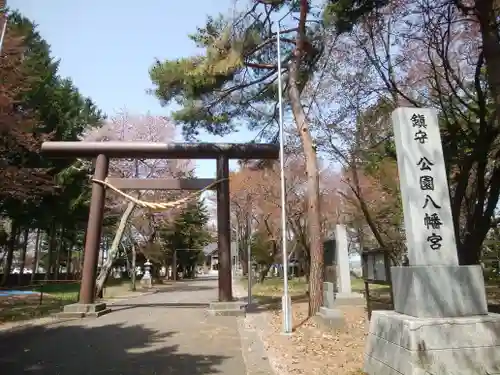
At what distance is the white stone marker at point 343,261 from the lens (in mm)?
14305

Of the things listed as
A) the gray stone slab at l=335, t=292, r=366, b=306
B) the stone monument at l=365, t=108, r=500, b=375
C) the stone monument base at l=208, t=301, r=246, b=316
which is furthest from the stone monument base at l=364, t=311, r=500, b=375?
the gray stone slab at l=335, t=292, r=366, b=306

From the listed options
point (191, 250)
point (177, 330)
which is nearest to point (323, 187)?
point (177, 330)

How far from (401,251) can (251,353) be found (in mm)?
19514

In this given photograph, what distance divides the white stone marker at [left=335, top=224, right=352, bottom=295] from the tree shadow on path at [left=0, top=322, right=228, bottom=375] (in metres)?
7.70

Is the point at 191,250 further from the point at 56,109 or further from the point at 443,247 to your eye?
the point at 443,247

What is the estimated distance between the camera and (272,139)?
13.4 metres

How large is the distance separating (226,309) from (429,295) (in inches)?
291

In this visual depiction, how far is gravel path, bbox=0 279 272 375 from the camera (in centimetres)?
581

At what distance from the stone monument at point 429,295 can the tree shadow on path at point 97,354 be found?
8.48 ft

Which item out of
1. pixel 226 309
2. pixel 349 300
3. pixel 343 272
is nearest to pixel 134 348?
pixel 226 309

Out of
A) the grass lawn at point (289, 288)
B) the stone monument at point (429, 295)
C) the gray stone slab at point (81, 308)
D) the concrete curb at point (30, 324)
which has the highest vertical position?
the stone monument at point (429, 295)

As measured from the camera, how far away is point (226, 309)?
1122 centimetres

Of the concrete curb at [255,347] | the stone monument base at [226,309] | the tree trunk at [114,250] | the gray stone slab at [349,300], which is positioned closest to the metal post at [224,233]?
the stone monument base at [226,309]

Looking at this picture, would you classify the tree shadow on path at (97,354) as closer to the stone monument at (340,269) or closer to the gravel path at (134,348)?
the gravel path at (134,348)
